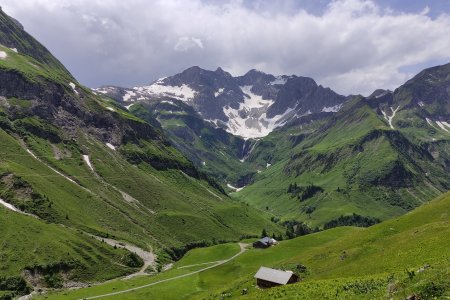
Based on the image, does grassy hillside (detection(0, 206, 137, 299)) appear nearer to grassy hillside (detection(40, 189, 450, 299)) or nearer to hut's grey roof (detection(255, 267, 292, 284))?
grassy hillside (detection(40, 189, 450, 299))

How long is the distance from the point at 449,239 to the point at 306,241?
98.1m

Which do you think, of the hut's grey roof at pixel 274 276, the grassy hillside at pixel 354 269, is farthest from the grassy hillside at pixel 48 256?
the hut's grey roof at pixel 274 276

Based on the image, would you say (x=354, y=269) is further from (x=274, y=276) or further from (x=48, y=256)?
(x=48, y=256)

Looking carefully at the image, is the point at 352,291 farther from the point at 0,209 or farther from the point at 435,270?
the point at 0,209

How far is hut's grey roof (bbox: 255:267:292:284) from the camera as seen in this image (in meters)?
74.9

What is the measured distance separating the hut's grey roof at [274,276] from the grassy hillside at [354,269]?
2.84 meters

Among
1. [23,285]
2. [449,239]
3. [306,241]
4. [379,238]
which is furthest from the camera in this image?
[306,241]

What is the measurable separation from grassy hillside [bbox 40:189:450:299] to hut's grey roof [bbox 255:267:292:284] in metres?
2.84

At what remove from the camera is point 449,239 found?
66.6 metres

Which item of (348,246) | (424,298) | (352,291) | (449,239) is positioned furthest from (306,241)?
(424,298)

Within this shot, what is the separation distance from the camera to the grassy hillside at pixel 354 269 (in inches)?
1787

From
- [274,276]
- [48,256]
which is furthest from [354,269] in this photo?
[48,256]

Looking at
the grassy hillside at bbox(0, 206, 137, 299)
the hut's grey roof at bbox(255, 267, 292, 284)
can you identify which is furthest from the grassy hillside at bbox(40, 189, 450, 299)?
the grassy hillside at bbox(0, 206, 137, 299)

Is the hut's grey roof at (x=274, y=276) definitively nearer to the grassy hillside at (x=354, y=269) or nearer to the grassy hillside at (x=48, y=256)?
the grassy hillside at (x=354, y=269)
